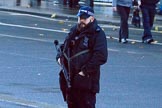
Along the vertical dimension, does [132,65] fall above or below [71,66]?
below

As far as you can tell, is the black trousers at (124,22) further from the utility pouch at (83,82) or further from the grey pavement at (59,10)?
the utility pouch at (83,82)

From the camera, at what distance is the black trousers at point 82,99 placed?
26.8 ft

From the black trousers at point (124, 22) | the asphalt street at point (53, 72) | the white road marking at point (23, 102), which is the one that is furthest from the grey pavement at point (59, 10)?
the white road marking at point (23, 102)

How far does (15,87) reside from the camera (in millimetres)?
11906

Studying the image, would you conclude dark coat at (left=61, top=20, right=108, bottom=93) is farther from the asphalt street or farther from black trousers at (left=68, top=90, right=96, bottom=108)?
the asphalt street

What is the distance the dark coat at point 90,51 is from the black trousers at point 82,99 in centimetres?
10

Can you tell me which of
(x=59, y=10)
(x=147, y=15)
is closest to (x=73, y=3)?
(x=59, y=10)

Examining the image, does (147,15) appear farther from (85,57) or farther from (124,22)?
(85,57)

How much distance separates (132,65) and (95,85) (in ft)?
23.1

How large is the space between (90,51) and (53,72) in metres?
5.67

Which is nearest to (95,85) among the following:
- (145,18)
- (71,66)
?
(71,66)

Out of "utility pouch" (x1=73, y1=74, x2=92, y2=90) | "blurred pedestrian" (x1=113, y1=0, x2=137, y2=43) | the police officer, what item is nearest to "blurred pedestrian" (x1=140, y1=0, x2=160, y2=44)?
"blurred pedestrian" (x1=113, y1=0, x2=137, y2=43)

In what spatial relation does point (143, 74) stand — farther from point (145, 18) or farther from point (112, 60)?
point (145, 18)

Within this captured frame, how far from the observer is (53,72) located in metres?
13.7
